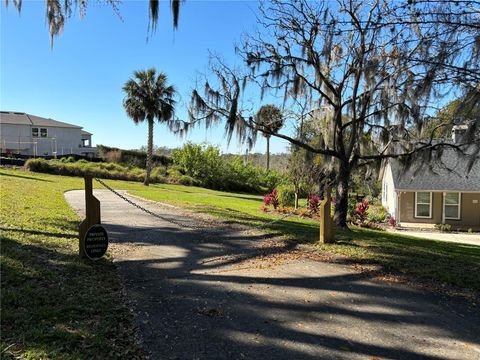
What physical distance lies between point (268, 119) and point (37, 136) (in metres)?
37.3

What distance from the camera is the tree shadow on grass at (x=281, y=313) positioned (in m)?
3.51

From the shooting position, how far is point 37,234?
689 cm

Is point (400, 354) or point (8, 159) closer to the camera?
point (400, 354)

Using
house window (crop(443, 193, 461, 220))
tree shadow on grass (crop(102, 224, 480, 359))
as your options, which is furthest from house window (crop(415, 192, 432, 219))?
tree shadow on grass (crop(102, 224, 480, 359))

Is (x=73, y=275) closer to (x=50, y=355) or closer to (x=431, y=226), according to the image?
(x=50, y=355)

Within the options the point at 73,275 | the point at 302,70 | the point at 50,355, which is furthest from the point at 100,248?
the point at 302,70

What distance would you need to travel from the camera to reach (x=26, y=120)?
41.0 meters

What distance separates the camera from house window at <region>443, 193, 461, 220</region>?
71.1ft

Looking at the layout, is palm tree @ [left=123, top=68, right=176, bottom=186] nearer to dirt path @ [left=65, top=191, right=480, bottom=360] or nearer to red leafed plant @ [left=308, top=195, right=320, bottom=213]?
red leafed plant @ [left=308, top=195, right=320, bottom=213]

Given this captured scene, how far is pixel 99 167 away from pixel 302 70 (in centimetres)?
2408

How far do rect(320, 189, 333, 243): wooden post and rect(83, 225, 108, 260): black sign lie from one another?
14.6ft

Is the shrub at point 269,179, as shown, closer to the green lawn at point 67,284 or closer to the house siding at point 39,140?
the house siding at point 39,140

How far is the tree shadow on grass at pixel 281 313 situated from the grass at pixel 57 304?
0.26 meters

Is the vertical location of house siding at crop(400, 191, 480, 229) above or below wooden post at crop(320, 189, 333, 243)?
below
